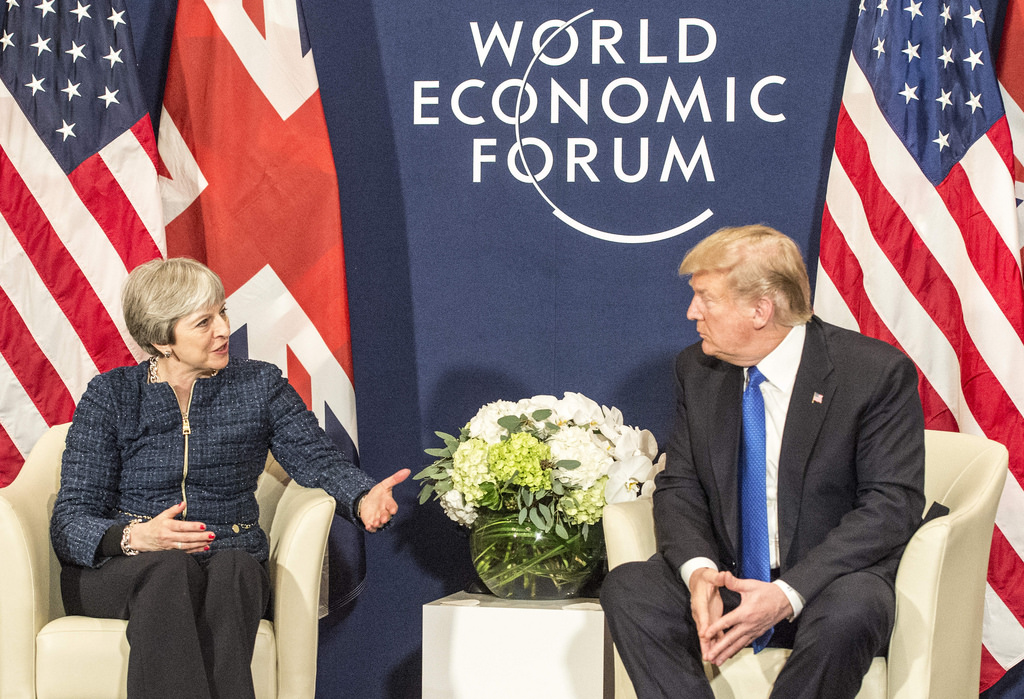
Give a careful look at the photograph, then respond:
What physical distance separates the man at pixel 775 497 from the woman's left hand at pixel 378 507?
609mm

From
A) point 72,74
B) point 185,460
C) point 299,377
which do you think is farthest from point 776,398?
point 72,74

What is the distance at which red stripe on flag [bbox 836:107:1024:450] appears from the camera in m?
3.05

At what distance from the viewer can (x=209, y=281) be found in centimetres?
282

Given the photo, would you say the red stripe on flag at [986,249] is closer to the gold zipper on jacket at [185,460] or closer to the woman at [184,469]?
the woman at [184,469]

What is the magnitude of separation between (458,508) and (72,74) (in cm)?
191

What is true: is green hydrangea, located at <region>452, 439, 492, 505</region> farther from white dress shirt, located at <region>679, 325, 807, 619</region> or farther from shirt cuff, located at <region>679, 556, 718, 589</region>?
white dress shirt, located at <region>679, 325, 807, 619</region>

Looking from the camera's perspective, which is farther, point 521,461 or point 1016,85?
point 1016,85

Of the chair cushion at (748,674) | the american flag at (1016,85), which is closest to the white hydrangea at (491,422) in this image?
the chair cushion at (748,674)

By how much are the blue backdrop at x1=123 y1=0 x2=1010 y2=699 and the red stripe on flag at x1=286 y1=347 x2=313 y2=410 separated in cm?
27

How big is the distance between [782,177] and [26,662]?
2.58 metres

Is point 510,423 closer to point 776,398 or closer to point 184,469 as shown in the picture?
point 776,398

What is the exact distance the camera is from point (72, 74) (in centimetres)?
343

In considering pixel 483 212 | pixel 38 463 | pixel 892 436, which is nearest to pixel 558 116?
pixel 483 212

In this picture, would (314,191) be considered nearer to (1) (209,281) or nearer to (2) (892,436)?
(1) (209,281)
